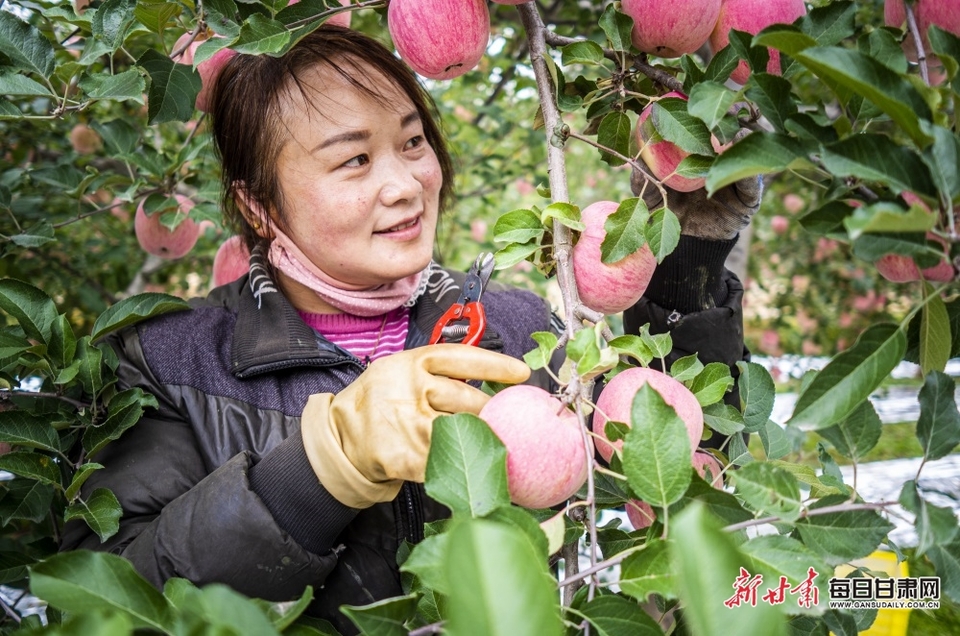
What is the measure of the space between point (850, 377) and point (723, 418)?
0.31m

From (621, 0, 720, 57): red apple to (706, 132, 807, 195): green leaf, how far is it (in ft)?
1.02

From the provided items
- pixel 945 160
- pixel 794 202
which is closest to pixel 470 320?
pixel 945 160

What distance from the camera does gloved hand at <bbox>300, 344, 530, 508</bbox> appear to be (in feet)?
2.68

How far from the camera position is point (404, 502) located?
1174mm

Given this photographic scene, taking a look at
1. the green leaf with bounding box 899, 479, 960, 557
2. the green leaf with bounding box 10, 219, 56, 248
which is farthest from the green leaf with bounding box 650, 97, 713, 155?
the green leaf with bounding box 10, 219, 56, 248

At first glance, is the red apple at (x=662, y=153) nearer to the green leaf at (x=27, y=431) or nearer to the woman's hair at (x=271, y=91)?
the woman's hair at (x=271, y=91)

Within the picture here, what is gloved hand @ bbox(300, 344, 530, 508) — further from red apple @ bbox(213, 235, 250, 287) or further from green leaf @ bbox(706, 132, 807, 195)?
red apple @ bbox(213, 235, 250, 287)

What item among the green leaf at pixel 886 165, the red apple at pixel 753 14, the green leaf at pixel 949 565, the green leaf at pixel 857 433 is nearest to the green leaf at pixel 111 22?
the red apple at pixel 753 14

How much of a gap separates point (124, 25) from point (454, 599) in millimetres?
965

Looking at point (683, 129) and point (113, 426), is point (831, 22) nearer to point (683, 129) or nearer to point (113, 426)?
point (683, 129)

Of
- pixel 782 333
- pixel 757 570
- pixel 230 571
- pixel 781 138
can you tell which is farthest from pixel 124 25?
pixel 782 333

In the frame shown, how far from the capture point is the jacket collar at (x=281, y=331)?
1244 mm

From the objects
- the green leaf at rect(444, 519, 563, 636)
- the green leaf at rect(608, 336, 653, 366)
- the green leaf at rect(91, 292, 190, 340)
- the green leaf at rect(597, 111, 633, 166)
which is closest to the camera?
the green leaf at rect(444, 519, 563, 636)

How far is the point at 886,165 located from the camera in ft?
1.85
